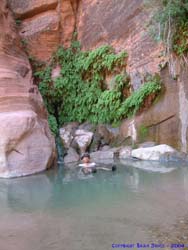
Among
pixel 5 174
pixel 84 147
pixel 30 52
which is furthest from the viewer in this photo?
pixel 30 52

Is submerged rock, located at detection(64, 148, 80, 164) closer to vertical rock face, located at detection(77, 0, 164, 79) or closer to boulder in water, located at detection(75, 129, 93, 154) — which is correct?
boulder in water, located at detection(75, 129, 93, 154)

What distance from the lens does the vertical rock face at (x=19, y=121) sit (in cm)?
849

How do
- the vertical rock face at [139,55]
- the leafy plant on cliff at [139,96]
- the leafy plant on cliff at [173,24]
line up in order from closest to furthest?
the leafy plant on cliff at [173,24] → the vertical rock face at [139,55] → the leafy plant on cliff at [139,96]

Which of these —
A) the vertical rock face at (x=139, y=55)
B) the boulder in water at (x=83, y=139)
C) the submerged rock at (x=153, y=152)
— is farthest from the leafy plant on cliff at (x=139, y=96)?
the submerged rock at (x=153, y=152)

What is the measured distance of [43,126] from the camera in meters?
9.81

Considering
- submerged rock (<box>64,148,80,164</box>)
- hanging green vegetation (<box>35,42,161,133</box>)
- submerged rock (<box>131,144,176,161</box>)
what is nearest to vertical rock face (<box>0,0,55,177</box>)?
submerged rock (<box>64,148,80,164</box>)

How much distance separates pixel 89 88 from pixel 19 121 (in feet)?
14.4

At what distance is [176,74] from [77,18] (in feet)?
20.9

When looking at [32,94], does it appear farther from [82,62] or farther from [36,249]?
[36,249]

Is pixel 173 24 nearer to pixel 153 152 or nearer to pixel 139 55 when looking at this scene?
pixel 139 55

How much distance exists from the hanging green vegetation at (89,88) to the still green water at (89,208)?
3732 mm

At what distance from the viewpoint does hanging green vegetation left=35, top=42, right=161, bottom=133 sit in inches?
448

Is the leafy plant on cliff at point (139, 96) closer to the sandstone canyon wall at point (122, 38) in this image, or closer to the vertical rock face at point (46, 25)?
the sandstone canyon wall at point (122, 38)

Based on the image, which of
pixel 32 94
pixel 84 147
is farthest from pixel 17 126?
pixel 84 147
